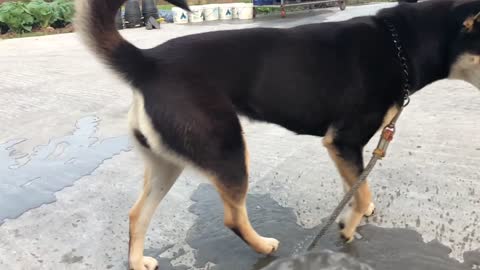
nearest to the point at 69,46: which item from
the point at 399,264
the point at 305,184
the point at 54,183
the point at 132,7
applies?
the point at 132,7

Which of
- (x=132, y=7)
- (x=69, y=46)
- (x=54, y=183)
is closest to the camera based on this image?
(x=54, y=183)

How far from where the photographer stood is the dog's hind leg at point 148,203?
259 centimetres

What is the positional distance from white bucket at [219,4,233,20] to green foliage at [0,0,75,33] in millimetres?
5440

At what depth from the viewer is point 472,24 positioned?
270cm

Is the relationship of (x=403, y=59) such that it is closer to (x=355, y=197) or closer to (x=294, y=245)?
(x=355, y=197)

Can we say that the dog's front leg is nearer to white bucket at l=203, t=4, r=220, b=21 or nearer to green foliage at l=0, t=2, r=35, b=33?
white bucket at l=203, t=4, r=220, b=21

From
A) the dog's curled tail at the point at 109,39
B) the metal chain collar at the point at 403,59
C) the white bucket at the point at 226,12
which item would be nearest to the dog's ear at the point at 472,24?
the metal chain collar at the point at 403,59

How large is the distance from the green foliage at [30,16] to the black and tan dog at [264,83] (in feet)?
47.6

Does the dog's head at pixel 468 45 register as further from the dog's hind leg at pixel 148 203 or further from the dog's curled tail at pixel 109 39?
the dog's hind leg at pixel 148 203

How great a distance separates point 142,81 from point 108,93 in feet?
13.8

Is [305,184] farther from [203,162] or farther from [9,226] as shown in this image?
[9,226]

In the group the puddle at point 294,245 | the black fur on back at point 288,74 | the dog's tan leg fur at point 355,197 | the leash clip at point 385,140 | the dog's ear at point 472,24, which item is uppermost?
the dog's ear at point 472,24

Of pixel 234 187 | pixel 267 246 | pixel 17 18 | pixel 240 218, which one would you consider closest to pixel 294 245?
pixel 267 246

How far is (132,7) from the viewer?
15828 millimetres
